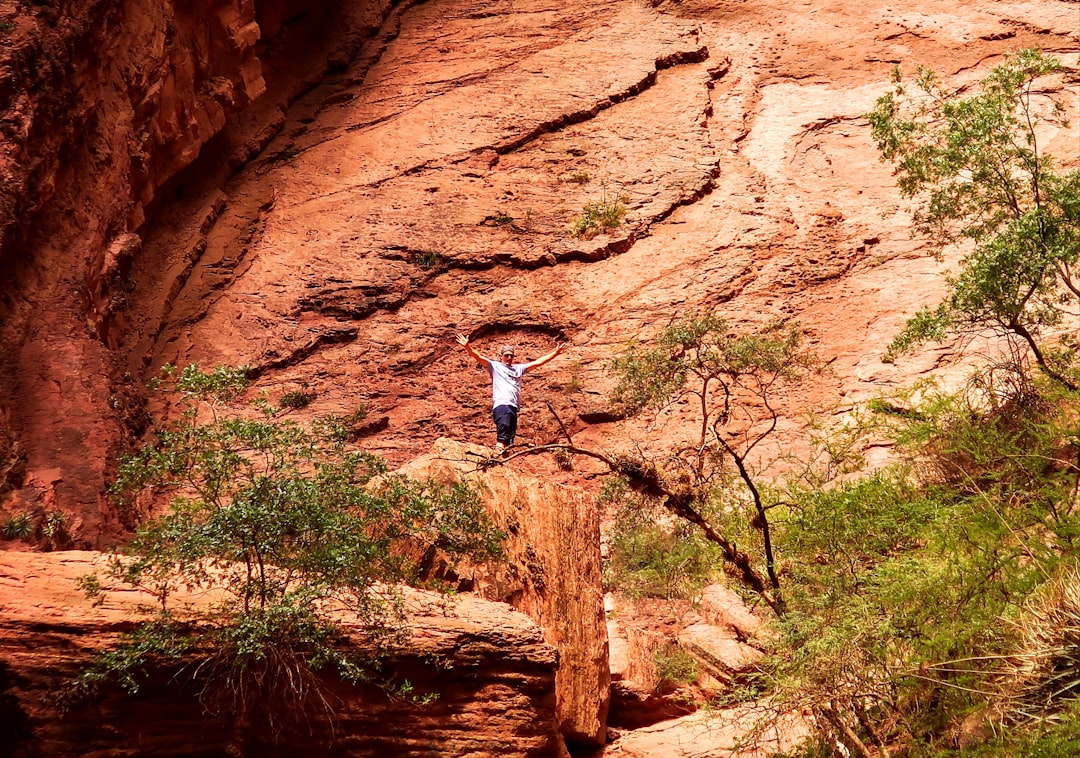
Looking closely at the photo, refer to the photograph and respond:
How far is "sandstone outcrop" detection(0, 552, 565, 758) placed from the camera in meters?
6.44

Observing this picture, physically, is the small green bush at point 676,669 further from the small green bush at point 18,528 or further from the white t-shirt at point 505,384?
the small green bush at point 18,528

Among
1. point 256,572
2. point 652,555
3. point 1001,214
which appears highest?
point 256,572

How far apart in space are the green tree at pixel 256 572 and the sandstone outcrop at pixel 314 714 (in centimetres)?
16

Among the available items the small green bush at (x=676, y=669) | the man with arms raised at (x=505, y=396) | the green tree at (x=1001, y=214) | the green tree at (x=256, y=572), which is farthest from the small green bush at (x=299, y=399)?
the green tree at (x=1001, y=214)

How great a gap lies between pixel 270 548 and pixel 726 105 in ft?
58.5

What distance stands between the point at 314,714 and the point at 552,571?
3610 mm

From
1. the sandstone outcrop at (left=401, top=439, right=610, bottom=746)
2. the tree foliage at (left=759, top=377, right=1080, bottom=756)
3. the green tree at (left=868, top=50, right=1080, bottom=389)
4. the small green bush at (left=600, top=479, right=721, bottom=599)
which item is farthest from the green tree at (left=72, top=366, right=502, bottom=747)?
the green tree at (left=868, top=50, right=1080, bottom=389)

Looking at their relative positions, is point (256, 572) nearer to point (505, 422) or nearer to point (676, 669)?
point (676, 669)

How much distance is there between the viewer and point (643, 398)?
479 inches

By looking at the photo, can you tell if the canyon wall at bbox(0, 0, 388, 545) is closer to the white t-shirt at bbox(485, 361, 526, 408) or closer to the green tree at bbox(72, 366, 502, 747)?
the white t-shirt at bbox(485, 361, 526, 408)

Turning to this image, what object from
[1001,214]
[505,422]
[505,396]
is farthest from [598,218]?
[1001,214]

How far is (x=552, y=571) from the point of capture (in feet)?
34.1

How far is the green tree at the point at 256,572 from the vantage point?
6758 mm

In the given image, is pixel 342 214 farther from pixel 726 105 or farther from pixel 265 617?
pixel 265 617
